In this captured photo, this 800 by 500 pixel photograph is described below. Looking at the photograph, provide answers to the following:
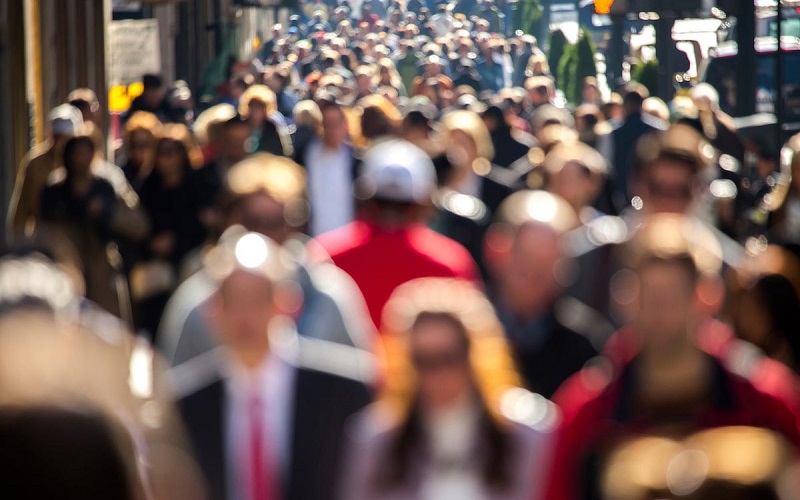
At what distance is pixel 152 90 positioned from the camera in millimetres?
17891

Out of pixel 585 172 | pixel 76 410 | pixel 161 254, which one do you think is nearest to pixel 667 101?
pixel 161 254

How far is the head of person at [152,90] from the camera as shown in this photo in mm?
17797

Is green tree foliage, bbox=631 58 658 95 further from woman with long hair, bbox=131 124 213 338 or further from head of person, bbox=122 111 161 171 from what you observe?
woman with long hair, bbox=131 124 213 338

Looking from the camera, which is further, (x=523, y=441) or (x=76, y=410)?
(x=523, y=441)

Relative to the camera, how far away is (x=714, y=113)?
14719 mm

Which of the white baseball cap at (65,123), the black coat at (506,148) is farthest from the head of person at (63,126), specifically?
the black coat at (506,148)

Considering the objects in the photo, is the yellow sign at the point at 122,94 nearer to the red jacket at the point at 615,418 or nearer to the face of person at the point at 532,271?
the face of person at the point at 532,271

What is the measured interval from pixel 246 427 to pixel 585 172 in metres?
3.52

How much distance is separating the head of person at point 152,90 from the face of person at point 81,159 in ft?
25.0

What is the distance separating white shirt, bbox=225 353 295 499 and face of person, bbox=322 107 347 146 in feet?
20.7

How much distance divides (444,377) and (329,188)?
21.2ft

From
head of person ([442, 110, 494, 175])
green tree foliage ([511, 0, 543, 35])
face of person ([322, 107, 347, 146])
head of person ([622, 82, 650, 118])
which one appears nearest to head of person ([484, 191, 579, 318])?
head of person ([442, 110, 494, 175])

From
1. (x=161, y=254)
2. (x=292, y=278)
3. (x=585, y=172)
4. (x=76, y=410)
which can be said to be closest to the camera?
(x=76, y=410)

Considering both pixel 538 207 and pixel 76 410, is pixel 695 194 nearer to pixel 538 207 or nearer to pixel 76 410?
pixel 538 207
